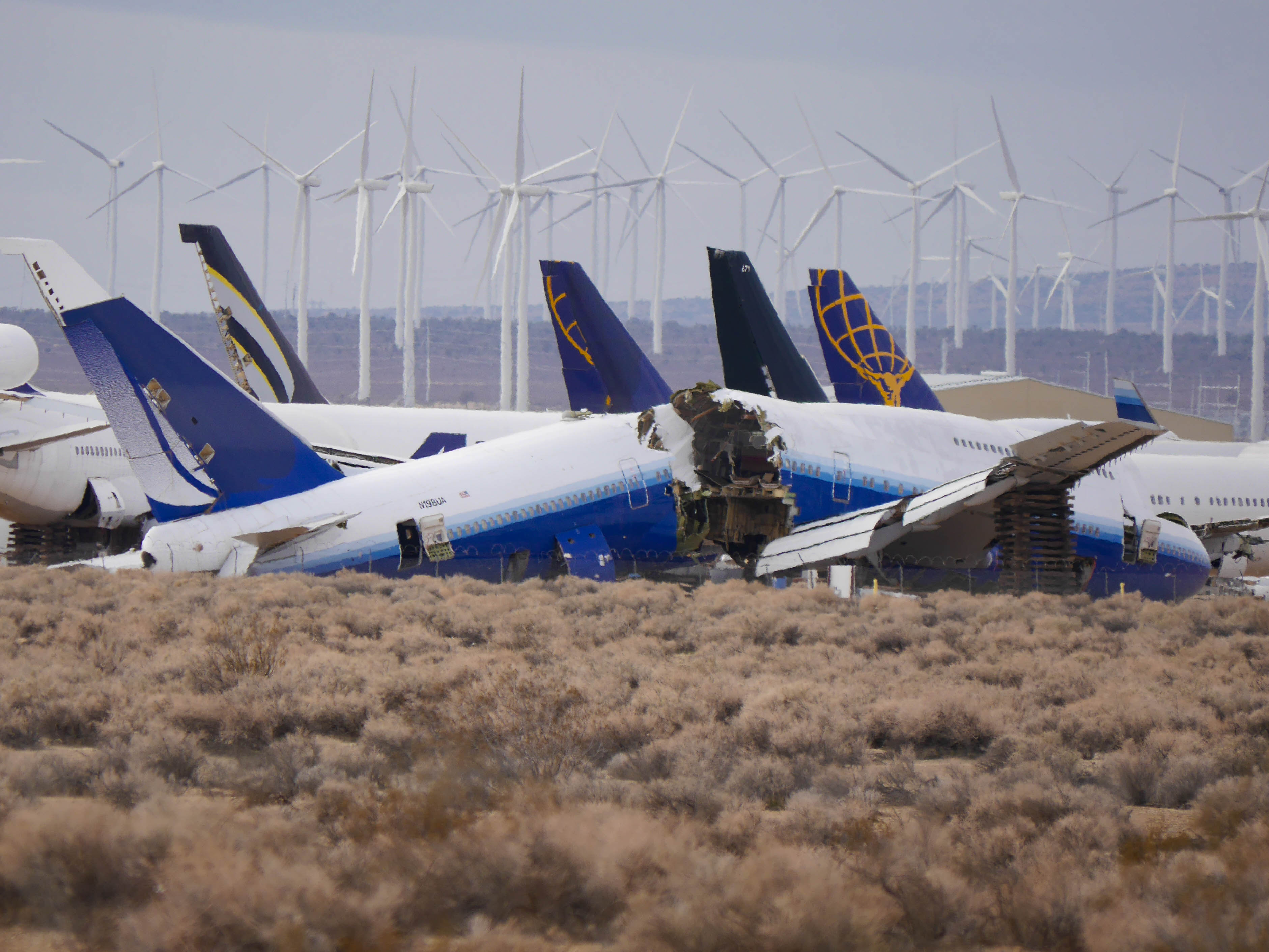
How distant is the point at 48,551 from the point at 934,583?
22493mm

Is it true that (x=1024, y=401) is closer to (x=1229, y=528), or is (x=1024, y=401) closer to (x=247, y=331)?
(x=1229, y=528)

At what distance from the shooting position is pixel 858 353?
113ft

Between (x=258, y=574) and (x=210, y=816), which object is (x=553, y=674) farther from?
(x=258, y=574)

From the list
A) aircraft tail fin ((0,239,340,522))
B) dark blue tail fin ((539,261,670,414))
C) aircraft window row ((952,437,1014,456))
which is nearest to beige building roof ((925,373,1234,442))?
dark blue tail fin ((539,261,670,414))

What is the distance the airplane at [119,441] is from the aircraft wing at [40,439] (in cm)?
4

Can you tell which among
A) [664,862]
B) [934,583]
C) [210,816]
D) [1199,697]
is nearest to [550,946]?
[664,862]

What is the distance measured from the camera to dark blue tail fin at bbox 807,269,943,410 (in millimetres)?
34312

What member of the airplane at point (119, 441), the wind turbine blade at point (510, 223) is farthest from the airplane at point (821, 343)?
the wind turbine blade at point (510, 223)

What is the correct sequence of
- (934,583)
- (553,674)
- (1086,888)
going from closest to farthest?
1. (1086,888)
2. (553,674)
3. (934,583)

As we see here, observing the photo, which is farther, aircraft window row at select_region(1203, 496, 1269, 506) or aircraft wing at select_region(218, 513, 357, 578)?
aircraft window row at select_region(1203, 496, 1269, 506)

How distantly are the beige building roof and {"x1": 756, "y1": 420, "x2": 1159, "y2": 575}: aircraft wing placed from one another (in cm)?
4587

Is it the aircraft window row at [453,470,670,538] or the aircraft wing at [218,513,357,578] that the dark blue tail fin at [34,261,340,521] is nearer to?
the aircraft wing at [218,513,357,578]

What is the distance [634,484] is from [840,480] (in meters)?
3.96

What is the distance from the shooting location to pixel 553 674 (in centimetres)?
1344
